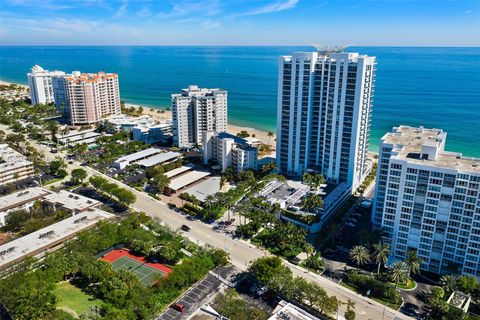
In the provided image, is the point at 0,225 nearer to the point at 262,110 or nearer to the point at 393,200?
the point at 393,200

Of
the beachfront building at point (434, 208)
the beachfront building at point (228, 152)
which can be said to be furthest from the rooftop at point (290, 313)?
the beachfront building at point (228, 152)

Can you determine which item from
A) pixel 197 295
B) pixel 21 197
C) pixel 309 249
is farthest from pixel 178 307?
pixel 21 197

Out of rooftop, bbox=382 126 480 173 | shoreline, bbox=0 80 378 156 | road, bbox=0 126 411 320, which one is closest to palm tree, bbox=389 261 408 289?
road, bbox=0 126 411 320

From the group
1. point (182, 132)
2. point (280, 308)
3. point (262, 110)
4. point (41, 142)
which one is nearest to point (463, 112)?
point (262, 110)

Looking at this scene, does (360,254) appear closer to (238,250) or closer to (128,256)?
(238,250)

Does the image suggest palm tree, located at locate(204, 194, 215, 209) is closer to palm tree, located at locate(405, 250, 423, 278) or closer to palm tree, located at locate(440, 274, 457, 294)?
palm tree, located at locate(405, 250, 423, 278)
